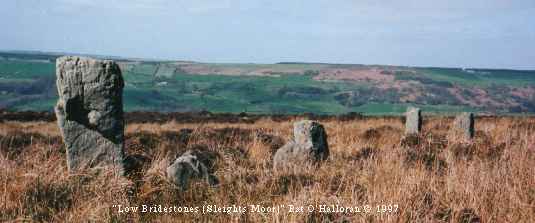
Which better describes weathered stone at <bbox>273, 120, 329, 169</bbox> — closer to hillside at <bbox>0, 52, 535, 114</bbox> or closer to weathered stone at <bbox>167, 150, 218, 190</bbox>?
weathered stone at <bbox>167, 150, 218, 190</bbox>

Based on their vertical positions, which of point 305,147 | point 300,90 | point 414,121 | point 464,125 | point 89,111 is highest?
point 89,111

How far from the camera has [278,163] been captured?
7.00 metres

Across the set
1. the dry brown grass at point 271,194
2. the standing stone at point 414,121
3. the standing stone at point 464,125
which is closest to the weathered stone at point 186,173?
the dry brown grass at point 271,194

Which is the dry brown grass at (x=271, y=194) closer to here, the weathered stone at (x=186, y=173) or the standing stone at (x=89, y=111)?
the weathered stone at (x=186, y=173)

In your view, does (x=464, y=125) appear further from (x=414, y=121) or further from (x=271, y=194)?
(x=271, y=194)

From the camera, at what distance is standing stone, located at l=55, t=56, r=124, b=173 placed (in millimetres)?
5484

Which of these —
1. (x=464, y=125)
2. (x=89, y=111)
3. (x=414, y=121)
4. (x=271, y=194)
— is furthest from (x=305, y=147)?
(x=414, y=121)

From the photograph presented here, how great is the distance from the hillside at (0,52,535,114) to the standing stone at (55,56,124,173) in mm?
71785

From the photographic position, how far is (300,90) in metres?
118

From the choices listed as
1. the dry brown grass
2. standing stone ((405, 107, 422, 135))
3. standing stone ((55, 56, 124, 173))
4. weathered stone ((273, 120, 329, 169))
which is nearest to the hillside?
standing stone ((405, 107, 422, 135))

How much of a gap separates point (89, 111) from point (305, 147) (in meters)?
3.24

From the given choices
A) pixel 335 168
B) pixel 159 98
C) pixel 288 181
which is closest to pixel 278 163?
pixel 335 168

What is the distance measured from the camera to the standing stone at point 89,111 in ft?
18.0

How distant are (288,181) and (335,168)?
1.15 meters
